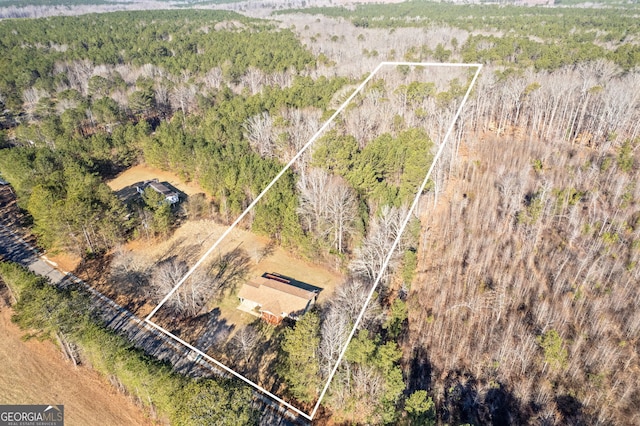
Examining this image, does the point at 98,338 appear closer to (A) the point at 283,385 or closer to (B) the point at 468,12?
(A) the point at 283,385

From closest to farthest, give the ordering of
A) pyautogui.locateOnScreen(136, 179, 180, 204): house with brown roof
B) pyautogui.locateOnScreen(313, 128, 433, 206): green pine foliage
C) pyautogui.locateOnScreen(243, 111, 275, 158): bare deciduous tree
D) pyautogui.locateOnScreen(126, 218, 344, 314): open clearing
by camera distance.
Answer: pyautogui.locateOnScreen(126, 218, 344, 314): open clearing → pyautogui.locateOnScreen(313, 128, 433, 206): green pine foliage → pyautogui.locateOnScreen(136, 179, 180, 204): house with brown roof → pyautogui.locateOnScreen(243, 111, 275, 158): bare deciduous tree

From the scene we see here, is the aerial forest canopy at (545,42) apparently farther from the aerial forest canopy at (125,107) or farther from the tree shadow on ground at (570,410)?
the tree shadow on ground at (570,410)

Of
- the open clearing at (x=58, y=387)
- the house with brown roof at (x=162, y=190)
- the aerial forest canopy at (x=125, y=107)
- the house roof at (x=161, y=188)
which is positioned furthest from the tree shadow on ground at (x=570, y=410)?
the house roof at (x=161, y=188)

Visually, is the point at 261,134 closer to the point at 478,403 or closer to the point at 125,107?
the point at 125,107

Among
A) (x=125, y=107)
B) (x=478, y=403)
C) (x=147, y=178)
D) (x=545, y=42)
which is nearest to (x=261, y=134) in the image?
(x=147, y=178)

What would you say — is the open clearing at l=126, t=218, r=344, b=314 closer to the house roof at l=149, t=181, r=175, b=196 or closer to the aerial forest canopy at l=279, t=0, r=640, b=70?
the house roof at l=149, t=181, r=175, b=196

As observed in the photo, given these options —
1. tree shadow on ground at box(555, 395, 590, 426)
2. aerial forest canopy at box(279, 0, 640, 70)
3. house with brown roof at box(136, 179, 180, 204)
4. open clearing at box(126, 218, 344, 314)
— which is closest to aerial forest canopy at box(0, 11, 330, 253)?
open clearing at box(126, 218, 344, 314)
